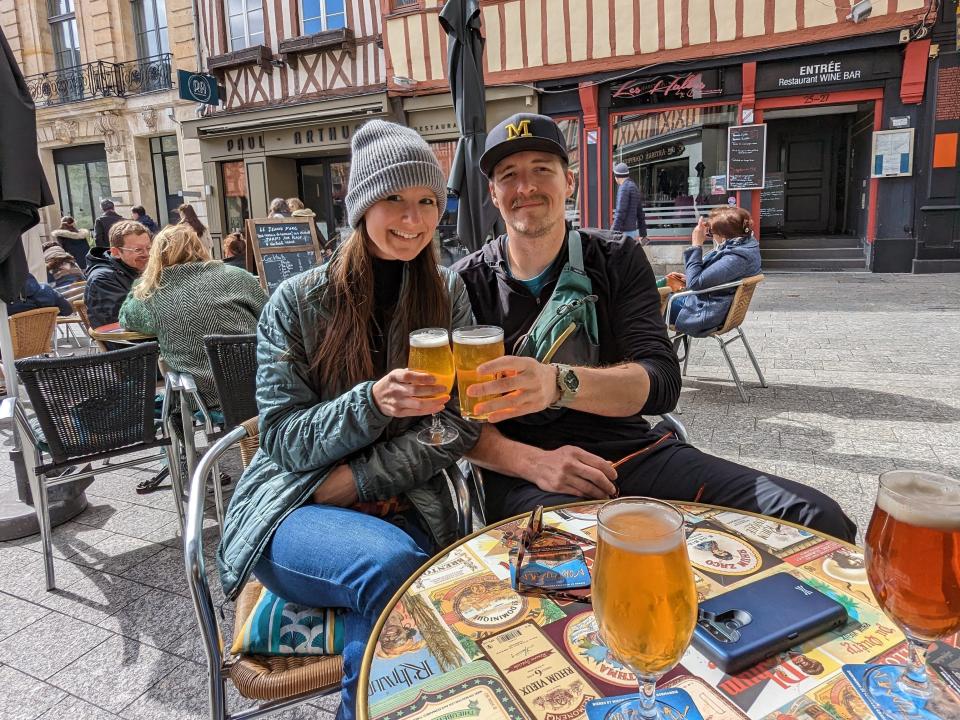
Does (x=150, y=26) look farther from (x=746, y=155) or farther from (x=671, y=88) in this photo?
(x=746, y=155)

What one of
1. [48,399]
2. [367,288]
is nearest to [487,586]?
[367,288]

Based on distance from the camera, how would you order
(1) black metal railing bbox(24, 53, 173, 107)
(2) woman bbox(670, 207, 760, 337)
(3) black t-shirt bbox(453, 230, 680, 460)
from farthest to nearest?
(1) black metal railing bbox(24, 53, 173, 107), (2) woman bbox(670, 207, 760, 337), (3) black t-shirt bbox(453, 230, 680, 460)

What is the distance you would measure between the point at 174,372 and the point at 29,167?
1.13 meters

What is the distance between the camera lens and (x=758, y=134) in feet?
34.5

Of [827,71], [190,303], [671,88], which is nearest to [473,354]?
[190,303]

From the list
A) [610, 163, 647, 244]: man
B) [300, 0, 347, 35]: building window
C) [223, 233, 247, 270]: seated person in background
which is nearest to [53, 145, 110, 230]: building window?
[300, 0, 347, 35]: building window

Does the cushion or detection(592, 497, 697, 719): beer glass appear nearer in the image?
detection(592, 497, 697, 719): beer glass

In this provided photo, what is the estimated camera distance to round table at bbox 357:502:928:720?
35.7 inches

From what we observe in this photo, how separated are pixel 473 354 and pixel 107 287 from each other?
400 cm

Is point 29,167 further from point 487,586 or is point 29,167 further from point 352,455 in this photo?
point 487,586

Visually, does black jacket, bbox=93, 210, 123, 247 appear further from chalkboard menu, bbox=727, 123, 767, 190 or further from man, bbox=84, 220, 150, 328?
chalkboard menu, bbox=727, 123, 767, 190

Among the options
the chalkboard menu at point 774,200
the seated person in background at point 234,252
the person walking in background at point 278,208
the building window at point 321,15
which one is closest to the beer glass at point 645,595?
the seated person in background at point 234,252

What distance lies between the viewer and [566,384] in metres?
1.77

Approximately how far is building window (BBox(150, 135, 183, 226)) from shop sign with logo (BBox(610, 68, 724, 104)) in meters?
11.1
